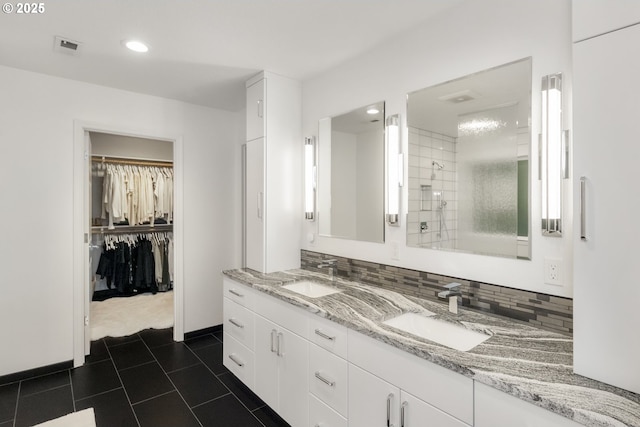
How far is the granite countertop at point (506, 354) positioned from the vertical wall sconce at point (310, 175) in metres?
0.92

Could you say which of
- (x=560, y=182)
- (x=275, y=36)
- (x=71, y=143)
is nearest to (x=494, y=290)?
(x=560, y=182)

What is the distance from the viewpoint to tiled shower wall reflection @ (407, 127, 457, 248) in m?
1.92

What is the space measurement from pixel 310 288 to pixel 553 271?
1.61 meters

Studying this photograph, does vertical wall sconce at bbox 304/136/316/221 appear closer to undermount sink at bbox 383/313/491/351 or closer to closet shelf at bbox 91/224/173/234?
undermount sink at bbox 383/313/491/351

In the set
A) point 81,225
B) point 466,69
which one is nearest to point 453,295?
point 466,69

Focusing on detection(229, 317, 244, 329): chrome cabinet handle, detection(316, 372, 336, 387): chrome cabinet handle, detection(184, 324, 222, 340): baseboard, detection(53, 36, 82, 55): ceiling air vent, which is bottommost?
detection(184, 324, 222, 340): baseboard

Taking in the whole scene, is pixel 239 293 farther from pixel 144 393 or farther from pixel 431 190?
pixel 431 190

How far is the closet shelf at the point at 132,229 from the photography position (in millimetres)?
4871

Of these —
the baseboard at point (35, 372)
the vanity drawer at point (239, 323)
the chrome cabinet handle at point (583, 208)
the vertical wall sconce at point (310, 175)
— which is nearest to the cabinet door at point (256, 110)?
the vertical wall sconce at point (310, 175)

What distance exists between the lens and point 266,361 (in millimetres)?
2240

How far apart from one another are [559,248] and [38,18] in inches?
122

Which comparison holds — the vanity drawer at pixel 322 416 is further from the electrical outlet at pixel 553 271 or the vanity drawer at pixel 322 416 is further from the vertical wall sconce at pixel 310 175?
the vertical wall sconce at pixel 310 175

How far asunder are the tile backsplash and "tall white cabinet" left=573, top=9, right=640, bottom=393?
420 millimetres

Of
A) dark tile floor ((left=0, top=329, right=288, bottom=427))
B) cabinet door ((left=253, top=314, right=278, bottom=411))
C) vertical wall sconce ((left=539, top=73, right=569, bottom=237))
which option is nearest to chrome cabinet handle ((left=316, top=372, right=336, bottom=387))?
cabinet door ((left=253, top=314, right=278, bottom=411))
